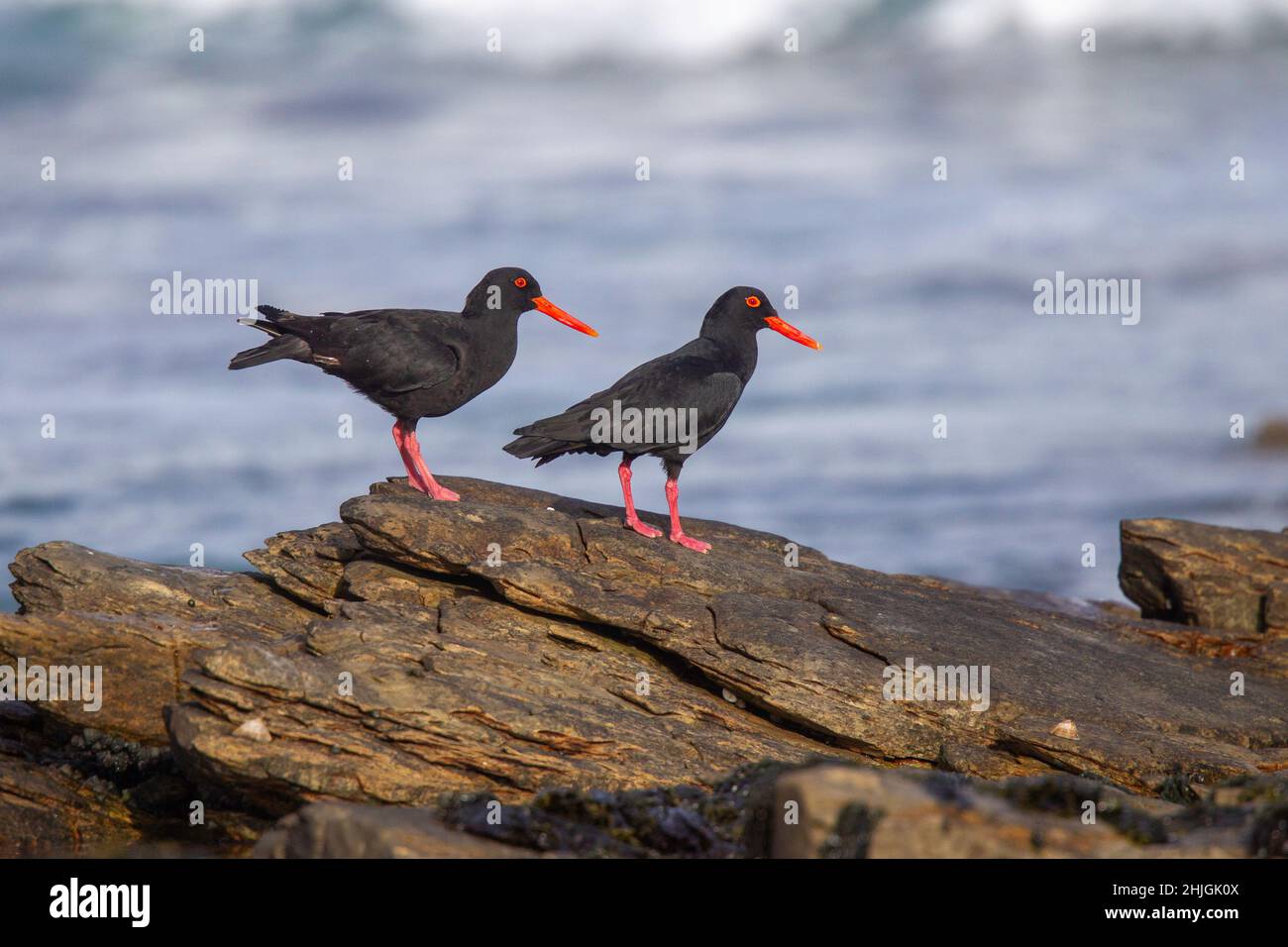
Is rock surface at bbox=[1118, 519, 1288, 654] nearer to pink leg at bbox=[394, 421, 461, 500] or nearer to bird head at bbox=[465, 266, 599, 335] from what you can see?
bird head at bbox=[465, 266, 599, 335]

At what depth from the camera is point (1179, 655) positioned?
43.9ft

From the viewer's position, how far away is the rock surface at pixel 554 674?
9453 mm

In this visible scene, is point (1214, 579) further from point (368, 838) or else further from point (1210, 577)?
point (368, 838)

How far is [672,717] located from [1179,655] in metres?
5.54

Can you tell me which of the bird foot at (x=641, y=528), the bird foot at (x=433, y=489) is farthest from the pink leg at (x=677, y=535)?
the bird foot at (x=433, y=489)

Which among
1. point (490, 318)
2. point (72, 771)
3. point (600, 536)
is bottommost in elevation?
point (72, 771)

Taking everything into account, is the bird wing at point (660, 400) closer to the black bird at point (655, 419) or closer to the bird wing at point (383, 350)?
the black bird at point (655, 419)

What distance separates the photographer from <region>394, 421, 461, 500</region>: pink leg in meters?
13.2

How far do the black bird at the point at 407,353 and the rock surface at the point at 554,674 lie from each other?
81cm

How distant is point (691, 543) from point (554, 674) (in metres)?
2.60

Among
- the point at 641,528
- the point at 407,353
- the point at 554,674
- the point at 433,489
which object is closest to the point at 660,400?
the point at 641,528

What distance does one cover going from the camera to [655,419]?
506 inches
